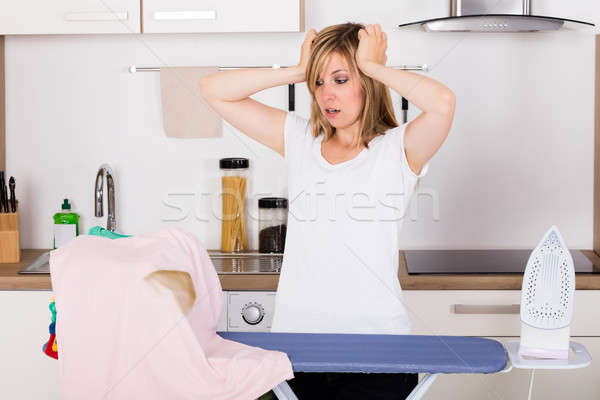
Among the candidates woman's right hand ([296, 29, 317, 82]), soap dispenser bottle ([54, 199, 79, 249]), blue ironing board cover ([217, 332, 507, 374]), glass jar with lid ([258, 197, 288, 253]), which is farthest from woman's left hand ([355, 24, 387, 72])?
soap dispenser bottle ([54, 199, 79, 249])

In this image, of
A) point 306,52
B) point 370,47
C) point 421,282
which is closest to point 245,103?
point 306,52

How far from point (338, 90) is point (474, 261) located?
43.0 inches

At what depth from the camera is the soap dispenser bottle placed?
2.76m

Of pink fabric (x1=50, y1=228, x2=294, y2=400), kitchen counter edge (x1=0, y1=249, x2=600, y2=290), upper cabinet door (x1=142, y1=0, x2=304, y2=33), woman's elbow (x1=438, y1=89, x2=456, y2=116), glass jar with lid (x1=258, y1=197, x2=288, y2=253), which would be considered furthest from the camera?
glass jar with lid (x1=258, y1=197, x2=288, y2=253)

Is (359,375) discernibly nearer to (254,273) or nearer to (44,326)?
(254,273)

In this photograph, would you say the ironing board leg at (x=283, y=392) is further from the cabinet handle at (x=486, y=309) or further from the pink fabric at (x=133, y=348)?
the cabinet handle at (x=486, y=309)

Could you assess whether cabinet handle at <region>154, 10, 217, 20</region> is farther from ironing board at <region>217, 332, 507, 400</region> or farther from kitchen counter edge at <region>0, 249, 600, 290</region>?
ironing board at <region>217, 332, 507, 400</region>

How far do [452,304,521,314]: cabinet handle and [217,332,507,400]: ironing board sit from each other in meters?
0.97

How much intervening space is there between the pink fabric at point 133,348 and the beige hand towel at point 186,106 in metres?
1.55

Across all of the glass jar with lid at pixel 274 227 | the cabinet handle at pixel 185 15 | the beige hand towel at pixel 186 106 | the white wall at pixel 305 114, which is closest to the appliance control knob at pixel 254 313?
the glass jar with lid at pixel 274 227

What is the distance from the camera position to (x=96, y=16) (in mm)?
2523

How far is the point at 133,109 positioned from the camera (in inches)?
111

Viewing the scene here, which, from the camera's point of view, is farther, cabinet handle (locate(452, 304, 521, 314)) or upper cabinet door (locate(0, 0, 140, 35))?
upper cabinet door (locate(0, 0, 140, 35))

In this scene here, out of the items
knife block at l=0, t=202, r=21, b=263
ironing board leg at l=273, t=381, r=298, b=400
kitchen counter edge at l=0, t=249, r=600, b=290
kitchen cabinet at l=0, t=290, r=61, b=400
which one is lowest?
kitchen cabinet at l=0, t=290, r=61, b=400
